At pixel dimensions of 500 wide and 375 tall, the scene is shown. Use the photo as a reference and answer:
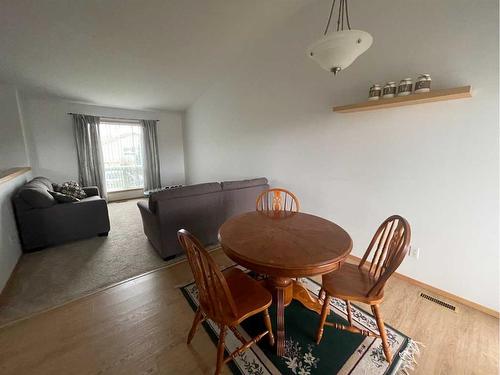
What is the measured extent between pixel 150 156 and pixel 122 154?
2.19 feet

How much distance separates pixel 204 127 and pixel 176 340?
15.2ft

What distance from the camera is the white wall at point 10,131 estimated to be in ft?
12.1

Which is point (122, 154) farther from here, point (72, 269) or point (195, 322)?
point (195, 322)

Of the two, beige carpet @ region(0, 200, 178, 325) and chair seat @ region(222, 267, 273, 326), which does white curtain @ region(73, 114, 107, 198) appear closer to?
beige carpet @ region(0, 200, 178, 325)

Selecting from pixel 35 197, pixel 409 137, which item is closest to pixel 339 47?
pixel 409 137

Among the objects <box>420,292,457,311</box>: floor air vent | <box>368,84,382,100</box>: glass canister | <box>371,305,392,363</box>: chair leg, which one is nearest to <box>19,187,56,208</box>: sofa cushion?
<box>371,305,392,363</box>: chair leg

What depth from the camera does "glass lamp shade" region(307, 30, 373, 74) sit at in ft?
3.57

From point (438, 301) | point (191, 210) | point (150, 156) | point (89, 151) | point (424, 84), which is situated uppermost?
point (424, 84)

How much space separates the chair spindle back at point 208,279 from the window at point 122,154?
5287mm

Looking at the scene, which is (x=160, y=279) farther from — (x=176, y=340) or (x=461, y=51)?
(x=461, y=51)

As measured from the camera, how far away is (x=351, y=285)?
4.39 feet

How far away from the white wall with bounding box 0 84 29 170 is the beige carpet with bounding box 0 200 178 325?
241 cm

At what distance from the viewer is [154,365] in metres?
1.28

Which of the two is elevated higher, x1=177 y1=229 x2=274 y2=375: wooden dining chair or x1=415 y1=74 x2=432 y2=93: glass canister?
x1=415 y1=74 x2=432 y2=93: glass canister
